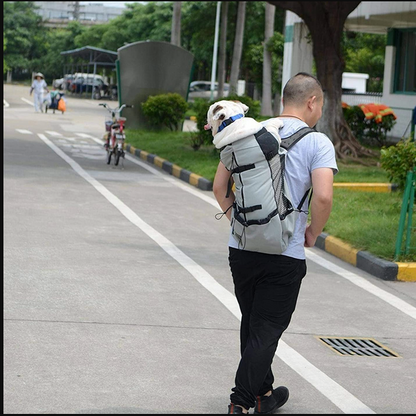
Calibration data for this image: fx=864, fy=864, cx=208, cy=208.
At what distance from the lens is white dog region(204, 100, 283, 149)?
162 inches

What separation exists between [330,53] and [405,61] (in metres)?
9.52

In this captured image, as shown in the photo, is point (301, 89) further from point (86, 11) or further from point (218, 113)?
point (86, 11)

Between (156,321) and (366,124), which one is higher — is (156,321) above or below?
below

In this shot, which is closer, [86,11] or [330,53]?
[330,53]

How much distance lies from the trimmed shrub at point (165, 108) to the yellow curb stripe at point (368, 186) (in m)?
11.6

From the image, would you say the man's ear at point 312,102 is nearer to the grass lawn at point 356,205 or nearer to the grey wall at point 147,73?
the grass lawn at point 356,205

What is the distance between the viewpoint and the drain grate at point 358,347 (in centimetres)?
586

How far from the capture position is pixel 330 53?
719 inches

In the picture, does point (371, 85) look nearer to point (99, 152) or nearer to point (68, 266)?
point (99, 152)

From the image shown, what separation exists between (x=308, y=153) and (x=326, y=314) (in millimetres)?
2824

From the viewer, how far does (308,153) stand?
4.27 meters

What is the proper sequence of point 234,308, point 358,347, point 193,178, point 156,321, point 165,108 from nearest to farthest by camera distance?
point 358,347 < point 156,321 < point 234,308 < point 193,178 < point 165,108

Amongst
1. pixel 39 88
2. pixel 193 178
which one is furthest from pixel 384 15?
pixel 39 88

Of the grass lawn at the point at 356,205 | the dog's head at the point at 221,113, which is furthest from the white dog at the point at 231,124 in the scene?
the grass lawn at the point at 356,205
